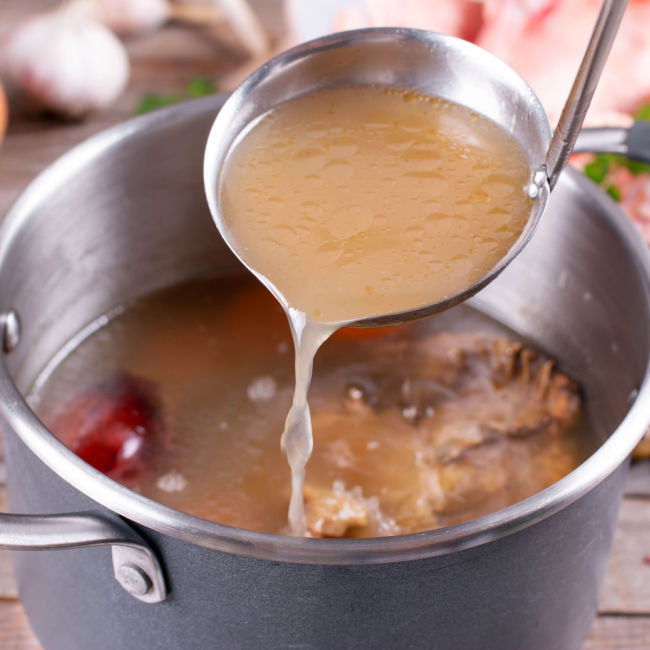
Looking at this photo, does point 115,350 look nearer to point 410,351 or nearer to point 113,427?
point 113,427

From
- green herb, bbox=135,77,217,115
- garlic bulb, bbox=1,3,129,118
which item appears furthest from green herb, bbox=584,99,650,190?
garlic bulb, bbox=1,3,129,118

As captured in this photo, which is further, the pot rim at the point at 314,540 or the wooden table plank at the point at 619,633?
the wooden table plank at the point at 619,633

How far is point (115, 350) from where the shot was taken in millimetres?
1230

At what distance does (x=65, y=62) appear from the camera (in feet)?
5.36

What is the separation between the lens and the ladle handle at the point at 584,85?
723 millimetres

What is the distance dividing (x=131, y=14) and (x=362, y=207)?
3.74 ft

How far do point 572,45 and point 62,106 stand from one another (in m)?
0.87

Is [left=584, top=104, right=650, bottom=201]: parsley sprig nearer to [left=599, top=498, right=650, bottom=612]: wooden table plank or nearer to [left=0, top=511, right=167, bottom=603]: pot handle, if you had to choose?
[left=599, top=498, right=650, bottom=612]: wooden table plank

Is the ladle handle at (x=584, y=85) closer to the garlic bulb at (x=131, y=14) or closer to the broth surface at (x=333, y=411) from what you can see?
the broth surface at (x=333, y=411)

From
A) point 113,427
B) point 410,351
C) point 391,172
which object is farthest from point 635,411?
point 113,427

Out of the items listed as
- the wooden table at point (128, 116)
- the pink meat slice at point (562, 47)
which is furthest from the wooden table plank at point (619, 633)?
the pink meat slice at point (562, 47)

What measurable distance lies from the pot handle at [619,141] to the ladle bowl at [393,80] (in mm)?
171

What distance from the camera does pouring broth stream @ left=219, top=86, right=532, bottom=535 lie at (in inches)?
32.8

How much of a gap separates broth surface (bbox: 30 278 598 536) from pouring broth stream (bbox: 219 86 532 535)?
0.11m
